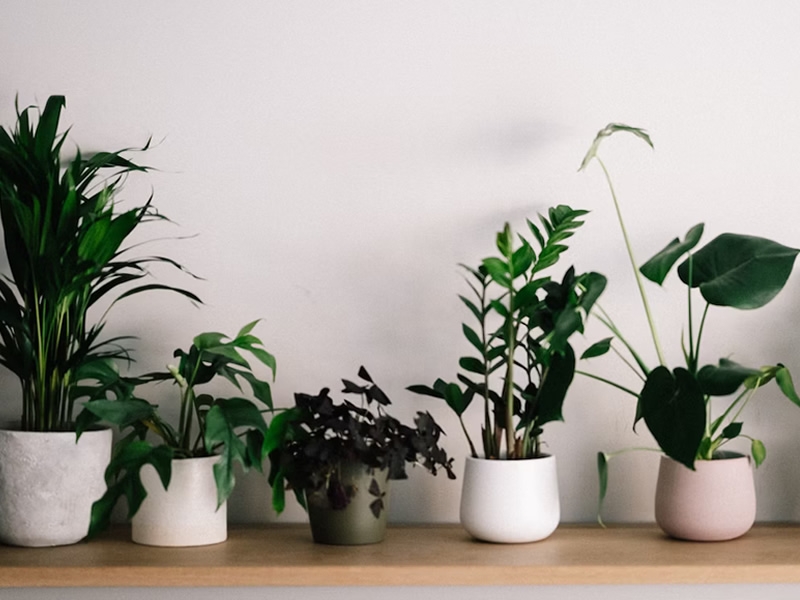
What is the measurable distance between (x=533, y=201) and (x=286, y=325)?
0.42m

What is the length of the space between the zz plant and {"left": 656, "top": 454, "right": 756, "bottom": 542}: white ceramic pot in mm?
194

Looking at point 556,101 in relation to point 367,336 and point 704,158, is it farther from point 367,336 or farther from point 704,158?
point 367,336

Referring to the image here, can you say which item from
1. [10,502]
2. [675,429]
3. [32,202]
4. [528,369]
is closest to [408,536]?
[528,369]

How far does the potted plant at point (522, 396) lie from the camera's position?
1.21 m

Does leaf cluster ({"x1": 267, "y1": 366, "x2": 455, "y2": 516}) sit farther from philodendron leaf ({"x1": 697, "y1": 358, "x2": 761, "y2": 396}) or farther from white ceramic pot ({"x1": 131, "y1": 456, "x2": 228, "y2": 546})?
philodendron leaf ({"x1": 697, "y1": 358, "x2": 761, "y2": 396})

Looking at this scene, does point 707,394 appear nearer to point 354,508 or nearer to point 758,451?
point 758,451

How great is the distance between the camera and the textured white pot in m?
1.21

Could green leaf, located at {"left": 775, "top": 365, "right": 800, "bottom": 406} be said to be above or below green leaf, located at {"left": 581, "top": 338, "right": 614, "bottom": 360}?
below

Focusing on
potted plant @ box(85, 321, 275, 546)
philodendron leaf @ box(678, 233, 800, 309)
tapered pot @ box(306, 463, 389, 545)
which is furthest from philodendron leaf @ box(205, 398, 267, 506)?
philodendron leaf @ box(678, 233, 800, 309)

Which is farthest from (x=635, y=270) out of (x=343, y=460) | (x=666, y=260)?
(x=343, y=460)

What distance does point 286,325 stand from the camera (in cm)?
141

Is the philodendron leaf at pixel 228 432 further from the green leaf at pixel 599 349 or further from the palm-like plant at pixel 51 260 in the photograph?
the green leaf at pixel 599 349

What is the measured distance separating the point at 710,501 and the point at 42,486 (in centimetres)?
87

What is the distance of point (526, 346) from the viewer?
4.26 feet
